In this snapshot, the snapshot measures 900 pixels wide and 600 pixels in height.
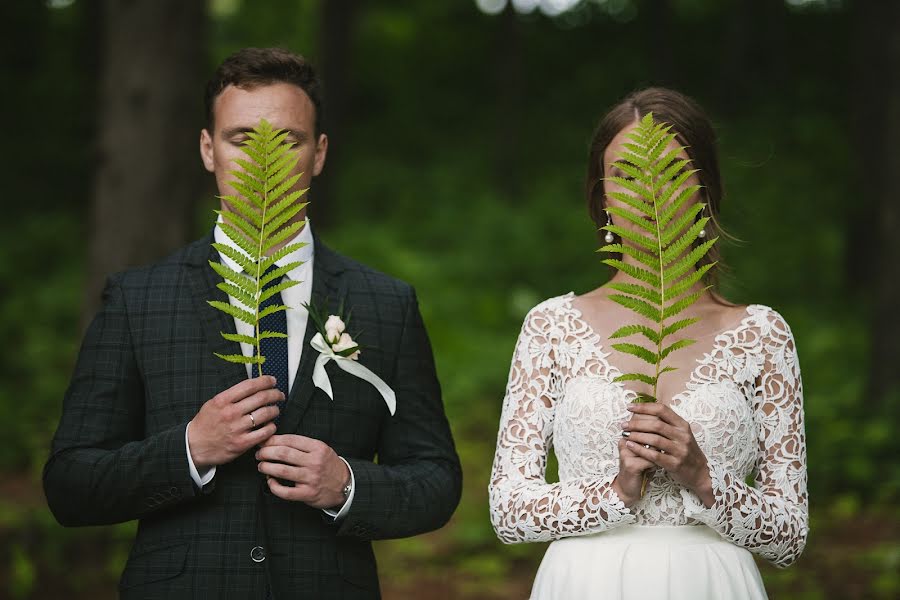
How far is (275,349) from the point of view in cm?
317

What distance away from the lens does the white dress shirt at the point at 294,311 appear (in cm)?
308

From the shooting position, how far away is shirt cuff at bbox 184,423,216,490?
2.95m

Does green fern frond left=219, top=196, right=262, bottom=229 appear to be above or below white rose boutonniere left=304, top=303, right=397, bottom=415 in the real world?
above

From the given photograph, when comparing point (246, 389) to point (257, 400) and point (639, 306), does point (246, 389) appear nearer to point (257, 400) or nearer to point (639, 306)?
point (257, 400)

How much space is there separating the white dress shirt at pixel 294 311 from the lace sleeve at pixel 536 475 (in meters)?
0.47

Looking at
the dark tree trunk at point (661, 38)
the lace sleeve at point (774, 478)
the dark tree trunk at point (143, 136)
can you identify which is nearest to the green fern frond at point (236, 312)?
the lace sleeve at point (774, 478)

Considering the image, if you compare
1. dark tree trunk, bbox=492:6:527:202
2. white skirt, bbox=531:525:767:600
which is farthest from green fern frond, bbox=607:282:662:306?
dark tree trunk, bbox=492:6:527:202

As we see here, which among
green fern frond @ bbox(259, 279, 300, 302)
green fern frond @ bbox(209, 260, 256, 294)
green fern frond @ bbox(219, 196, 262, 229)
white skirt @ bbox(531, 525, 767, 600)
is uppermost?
green fern frond @ bbox(219, 196, 262, 229)

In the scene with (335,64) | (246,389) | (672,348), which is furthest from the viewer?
(335,64)

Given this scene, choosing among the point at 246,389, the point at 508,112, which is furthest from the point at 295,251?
the point at 508,112

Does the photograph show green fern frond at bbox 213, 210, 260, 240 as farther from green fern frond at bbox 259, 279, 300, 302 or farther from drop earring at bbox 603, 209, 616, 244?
drop earring at bbox 603, 209, 616, 244

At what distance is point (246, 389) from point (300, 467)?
26 cm

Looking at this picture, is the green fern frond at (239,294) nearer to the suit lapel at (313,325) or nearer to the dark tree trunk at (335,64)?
the suit lapel at (313,325)

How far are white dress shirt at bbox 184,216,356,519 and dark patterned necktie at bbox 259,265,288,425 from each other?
22 millimetres
